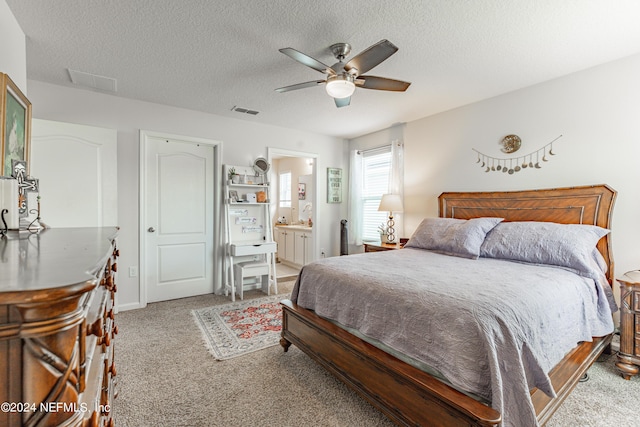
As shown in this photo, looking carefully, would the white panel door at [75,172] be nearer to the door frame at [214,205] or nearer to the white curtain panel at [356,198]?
the door frame at [214,205]

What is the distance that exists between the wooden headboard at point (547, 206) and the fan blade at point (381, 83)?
5.83ft

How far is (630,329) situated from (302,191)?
5017 millimetres

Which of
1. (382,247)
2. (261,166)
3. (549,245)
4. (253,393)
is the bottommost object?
(253,393)

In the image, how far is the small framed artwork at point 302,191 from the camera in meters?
6.14

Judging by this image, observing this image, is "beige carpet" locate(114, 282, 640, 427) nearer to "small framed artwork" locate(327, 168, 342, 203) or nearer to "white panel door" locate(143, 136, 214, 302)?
"white panel door" locate(143, 136, 214, 302)

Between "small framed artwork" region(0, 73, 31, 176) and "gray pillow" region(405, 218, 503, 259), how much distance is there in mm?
3375

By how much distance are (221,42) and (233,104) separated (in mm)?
1378

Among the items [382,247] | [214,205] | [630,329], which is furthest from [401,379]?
[214,205]

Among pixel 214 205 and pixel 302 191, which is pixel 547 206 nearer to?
pixel 214 205

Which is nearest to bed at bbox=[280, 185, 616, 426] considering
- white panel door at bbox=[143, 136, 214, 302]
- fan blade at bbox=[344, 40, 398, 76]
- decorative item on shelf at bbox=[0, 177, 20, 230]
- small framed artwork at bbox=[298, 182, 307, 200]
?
fan blade at bbox=[344, 40, 398, 76]

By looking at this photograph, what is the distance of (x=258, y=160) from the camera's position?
14.1ft

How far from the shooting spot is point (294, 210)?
649 cm

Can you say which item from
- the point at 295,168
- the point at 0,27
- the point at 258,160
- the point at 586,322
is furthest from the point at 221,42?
the point at 295,168

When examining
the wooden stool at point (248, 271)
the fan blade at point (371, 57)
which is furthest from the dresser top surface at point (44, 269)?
the wooden stool at point (248, 271)
